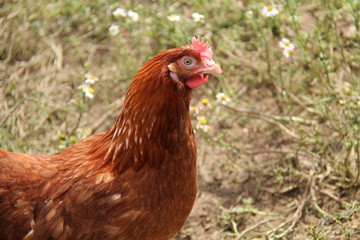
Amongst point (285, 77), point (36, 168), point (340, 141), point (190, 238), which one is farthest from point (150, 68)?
point (285, 77)

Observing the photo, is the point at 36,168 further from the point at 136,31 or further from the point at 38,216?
the point at 136,31

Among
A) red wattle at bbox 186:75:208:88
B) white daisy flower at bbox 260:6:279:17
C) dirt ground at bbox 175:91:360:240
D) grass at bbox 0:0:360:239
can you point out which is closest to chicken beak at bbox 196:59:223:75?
red wattle at bbox 186:75:208:88

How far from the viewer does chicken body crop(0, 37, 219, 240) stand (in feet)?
9.48

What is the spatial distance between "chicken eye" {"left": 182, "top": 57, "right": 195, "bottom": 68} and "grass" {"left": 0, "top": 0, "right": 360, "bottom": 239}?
3.62ft

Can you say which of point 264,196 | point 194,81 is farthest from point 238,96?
point 194,81

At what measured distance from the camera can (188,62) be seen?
2.87 meters

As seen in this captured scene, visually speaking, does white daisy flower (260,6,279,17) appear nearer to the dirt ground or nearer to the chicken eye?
the dirt ground

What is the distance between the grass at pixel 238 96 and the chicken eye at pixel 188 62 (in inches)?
43.4

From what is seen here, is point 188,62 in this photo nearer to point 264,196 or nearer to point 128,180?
point 128,180

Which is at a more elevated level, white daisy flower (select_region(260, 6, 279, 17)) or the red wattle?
the red wattle

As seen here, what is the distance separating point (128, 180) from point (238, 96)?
206 cm

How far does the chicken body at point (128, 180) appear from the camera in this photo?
289cm

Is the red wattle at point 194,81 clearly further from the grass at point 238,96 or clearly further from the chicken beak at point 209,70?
the grass at point 238,96

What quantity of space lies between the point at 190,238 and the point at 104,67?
6.78 feet
